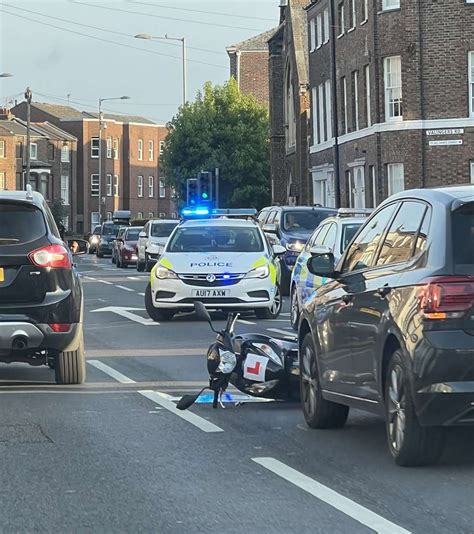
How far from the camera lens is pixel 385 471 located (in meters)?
7.56

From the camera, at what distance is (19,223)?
11391mm

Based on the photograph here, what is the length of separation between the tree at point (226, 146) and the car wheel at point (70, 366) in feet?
193

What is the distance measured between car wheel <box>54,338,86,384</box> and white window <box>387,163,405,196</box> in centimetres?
3033

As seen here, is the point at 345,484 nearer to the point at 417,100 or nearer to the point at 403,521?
the point at 403,521

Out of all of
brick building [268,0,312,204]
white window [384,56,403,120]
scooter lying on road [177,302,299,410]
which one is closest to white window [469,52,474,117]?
white window [384,56,403,120]

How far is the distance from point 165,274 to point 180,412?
9.50 meters

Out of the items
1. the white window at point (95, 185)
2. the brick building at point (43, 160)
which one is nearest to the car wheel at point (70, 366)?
the brick building at point (43, 160)

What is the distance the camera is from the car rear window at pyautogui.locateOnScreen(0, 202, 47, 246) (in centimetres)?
1132

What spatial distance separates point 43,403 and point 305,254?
28.1ft

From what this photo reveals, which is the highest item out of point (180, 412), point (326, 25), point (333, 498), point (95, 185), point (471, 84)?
point (326, 25)

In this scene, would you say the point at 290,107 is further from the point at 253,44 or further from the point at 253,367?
the point at 253,367

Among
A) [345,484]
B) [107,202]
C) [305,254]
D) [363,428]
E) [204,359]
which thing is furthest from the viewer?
[107,202]

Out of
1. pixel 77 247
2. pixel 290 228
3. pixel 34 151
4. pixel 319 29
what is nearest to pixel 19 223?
pixel 77 247

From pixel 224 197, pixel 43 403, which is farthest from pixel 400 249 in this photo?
pixel 224 197
